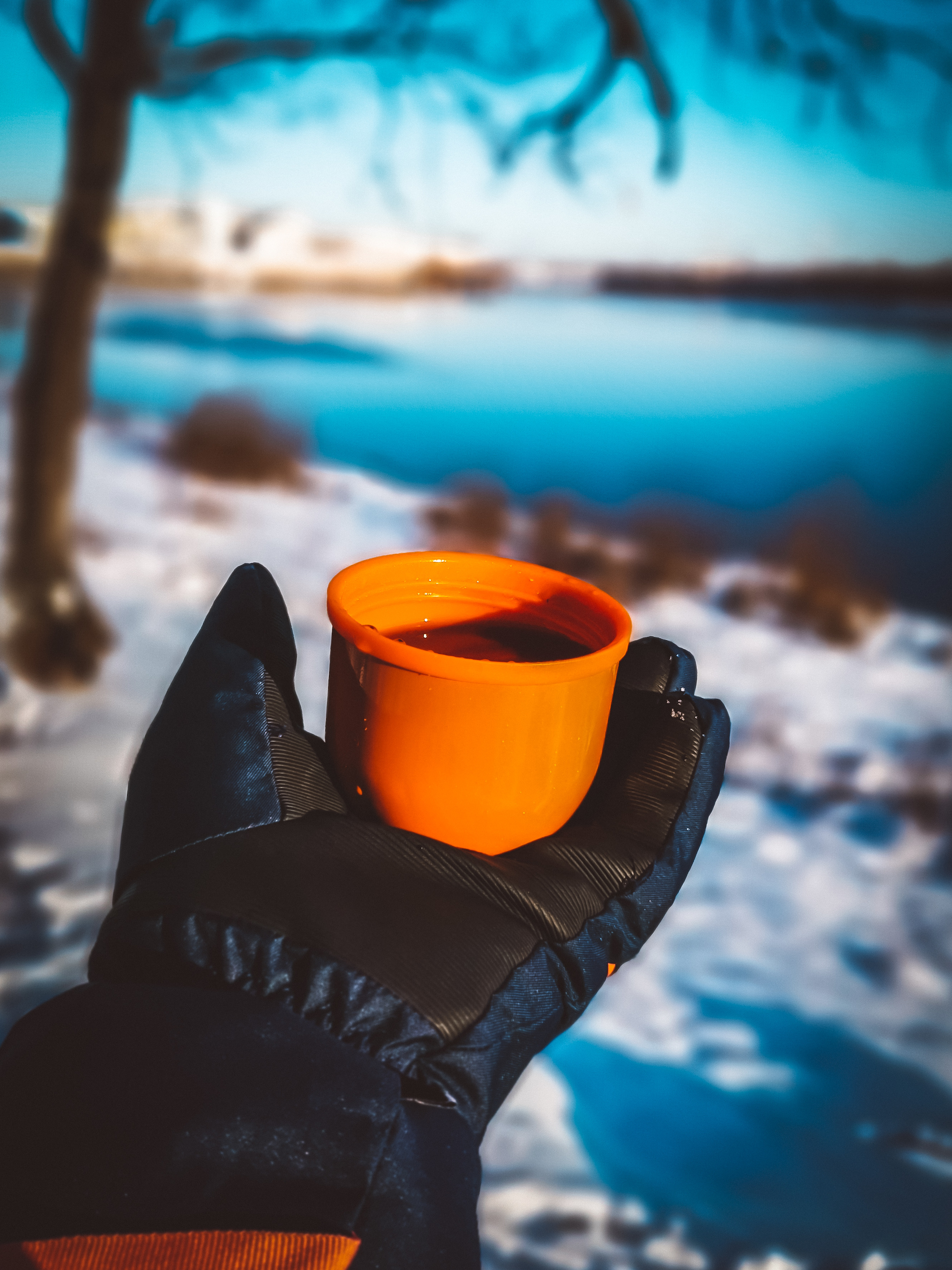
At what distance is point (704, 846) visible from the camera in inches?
73.2

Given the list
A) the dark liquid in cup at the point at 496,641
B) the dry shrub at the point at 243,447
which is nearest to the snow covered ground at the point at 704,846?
the dry shrub at the point at 243,447

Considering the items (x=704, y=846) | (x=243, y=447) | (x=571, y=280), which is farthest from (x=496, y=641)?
(x=243, y=447)

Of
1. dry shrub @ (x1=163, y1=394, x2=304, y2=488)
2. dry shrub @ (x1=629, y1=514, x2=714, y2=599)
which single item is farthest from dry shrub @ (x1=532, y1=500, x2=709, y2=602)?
dry shrub @ (x1=163, y1=394, x2=304, y2=488)

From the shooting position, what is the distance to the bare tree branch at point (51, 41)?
2.04 meters

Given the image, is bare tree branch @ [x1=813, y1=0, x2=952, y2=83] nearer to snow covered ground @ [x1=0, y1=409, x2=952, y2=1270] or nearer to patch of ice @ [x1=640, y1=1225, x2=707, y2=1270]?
snow covered ground @ [x1=0, y1=409, x2=952, y2=1270]

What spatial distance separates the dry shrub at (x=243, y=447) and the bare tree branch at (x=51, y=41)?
155cm

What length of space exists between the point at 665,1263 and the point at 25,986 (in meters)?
1.03

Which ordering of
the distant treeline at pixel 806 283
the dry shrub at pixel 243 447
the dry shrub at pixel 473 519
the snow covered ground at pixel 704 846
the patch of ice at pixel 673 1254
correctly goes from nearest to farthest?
the patch of ice at pixel 673 1254, the snow covered ground at pixel 704 846, the distant treeline at pixel 806 283, the dry shrub at pixel 473 519, the dry shrub at pixel 243 447

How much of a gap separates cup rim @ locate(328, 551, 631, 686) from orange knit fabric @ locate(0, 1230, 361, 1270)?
36cm

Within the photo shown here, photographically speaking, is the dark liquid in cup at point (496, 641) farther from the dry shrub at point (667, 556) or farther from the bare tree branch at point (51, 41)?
the dry shrub at point (667, 556)

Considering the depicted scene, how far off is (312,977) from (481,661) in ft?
0.83

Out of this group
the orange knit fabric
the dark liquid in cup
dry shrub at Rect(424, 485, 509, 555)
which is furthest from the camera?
dry shrub at Rect(424, 485, 509, 555)

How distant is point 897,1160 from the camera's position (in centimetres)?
124

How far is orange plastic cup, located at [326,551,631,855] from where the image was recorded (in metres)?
0.59
